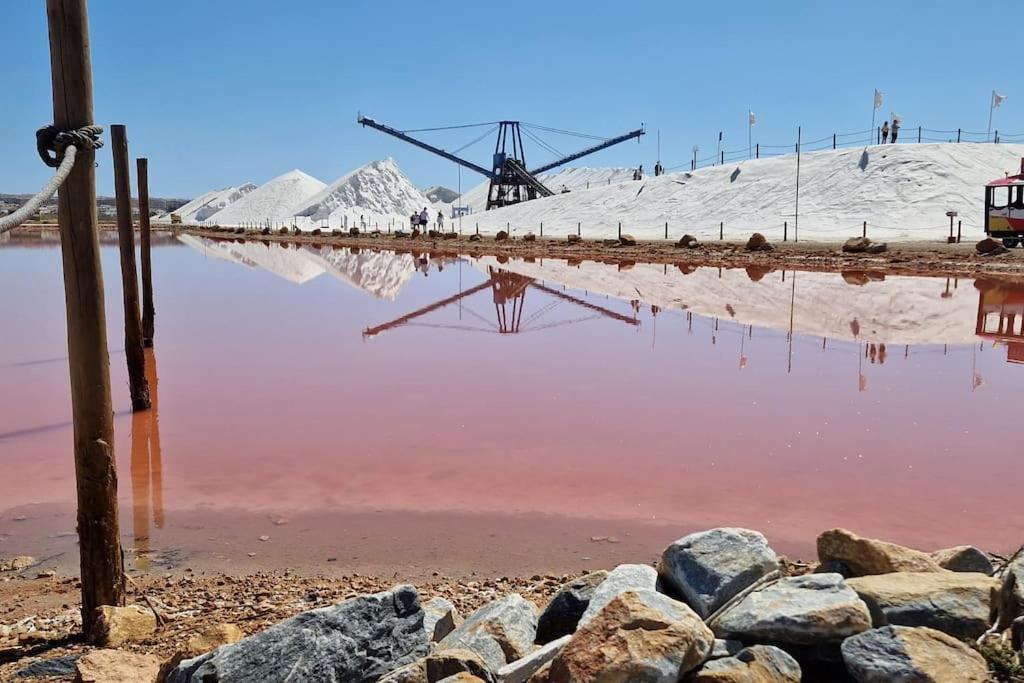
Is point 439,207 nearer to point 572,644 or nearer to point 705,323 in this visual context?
point 705,323

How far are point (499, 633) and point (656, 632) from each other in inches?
26.3

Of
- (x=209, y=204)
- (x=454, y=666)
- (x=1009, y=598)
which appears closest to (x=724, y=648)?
(x=454, y=666)

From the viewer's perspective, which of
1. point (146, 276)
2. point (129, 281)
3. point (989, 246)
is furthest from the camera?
point (989, 246)

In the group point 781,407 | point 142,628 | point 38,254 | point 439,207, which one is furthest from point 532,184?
point 142,628

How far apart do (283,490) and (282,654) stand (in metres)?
2.93

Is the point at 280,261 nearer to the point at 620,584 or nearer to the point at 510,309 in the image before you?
the point at 510,309

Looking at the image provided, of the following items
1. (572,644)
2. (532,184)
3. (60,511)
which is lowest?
(60,511)

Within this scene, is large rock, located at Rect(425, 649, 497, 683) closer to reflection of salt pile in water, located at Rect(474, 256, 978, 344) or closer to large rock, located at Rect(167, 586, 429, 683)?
large rock, located at Rect(167, 586, 429, 683)

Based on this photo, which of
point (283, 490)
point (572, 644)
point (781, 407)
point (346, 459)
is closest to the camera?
point (572, 644)

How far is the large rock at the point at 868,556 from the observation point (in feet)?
10.4

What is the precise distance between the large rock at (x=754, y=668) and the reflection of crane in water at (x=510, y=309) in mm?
10058

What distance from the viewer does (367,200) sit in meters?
75.8

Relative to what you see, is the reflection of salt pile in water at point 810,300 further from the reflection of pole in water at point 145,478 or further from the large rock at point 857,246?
the reflection of pole in water at point 145,478

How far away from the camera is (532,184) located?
54.4 metres
